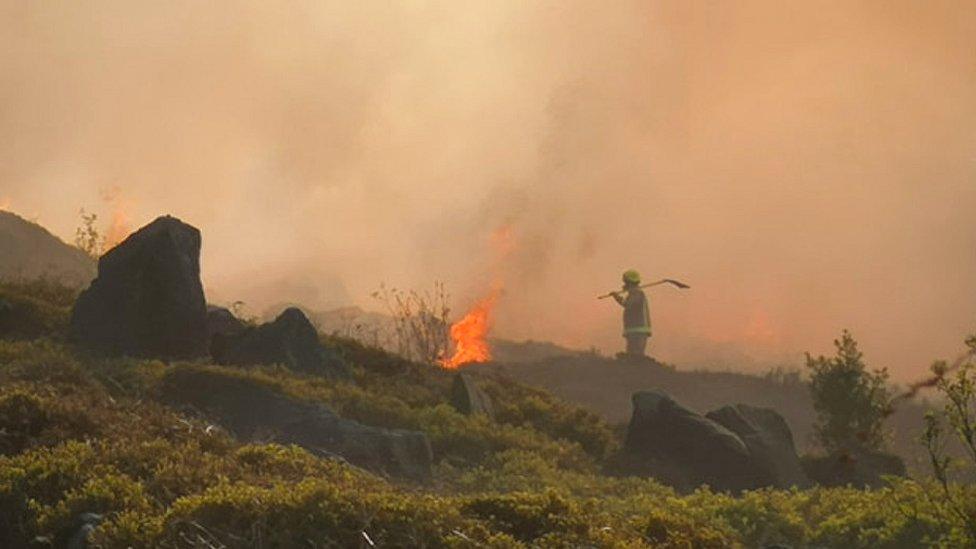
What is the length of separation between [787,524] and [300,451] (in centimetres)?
693

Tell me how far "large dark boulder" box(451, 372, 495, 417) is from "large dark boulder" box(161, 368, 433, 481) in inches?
233

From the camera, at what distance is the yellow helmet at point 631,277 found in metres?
54.6

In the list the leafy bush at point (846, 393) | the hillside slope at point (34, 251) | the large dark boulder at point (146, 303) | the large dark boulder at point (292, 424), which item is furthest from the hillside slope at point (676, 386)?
the hillside slope at point (34, 251)

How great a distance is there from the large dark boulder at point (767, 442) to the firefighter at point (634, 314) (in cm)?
2504

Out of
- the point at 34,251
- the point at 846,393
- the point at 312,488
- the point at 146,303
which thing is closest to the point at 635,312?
the point at 846,393

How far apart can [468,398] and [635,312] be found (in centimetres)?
2854

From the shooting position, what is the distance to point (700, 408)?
166ft

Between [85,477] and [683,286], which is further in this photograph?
[683,286]

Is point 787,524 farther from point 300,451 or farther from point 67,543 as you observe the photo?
point 67,543

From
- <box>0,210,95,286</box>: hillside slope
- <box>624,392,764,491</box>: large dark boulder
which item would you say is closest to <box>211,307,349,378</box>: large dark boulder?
<box>624,392,764,491</box>: large dark boulder

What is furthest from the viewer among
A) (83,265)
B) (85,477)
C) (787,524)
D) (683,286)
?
(83,265)

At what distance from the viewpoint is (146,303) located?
26.8 metres

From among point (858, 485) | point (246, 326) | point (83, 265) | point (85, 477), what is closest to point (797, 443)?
point (858, 485)

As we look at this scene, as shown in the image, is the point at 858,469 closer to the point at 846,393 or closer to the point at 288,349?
the point at 846,393
